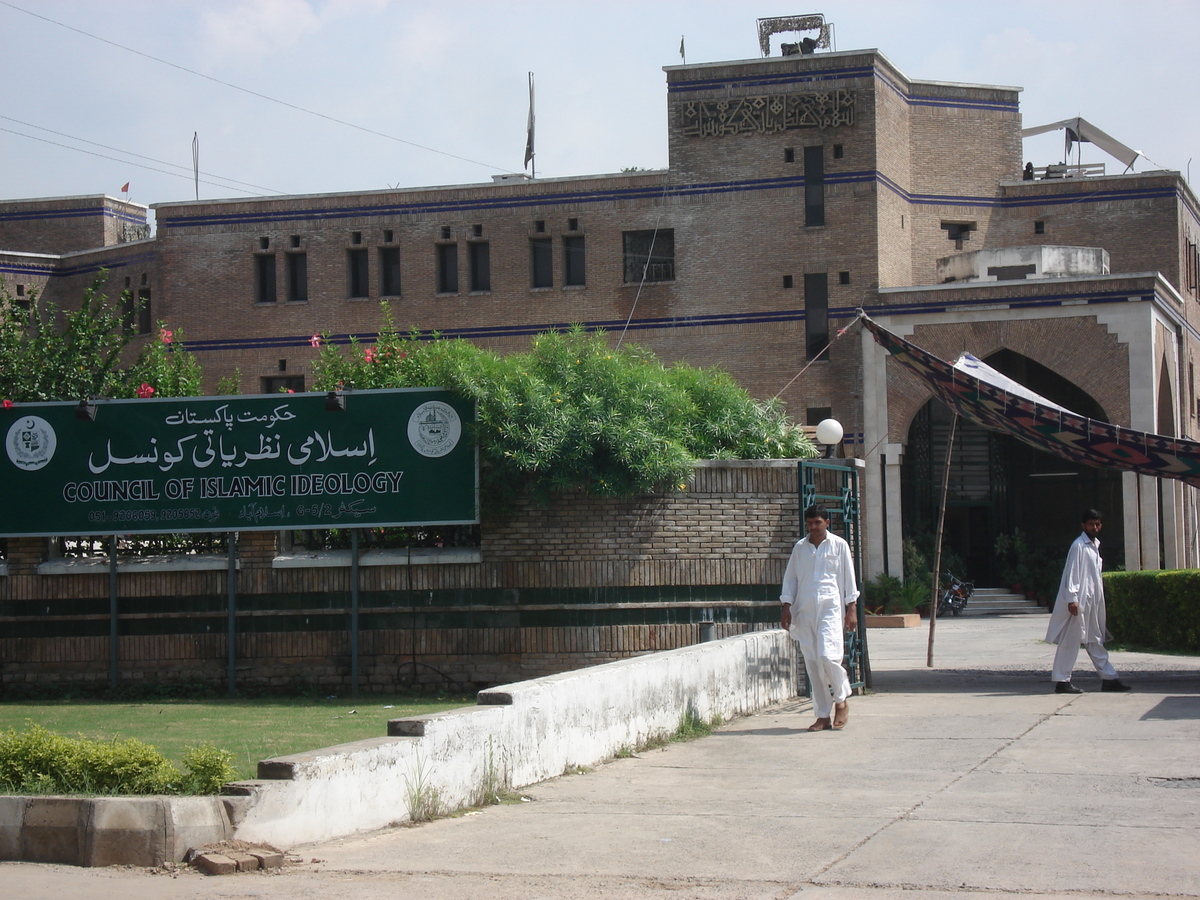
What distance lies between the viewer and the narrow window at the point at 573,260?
32.1m

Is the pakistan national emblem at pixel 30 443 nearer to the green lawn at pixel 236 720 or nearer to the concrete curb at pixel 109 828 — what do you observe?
the green lawn at pixel 236 720

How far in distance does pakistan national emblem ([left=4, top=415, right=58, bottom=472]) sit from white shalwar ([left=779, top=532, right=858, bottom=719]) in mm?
9126

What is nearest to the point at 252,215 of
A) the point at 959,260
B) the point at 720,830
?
the point at 959,260

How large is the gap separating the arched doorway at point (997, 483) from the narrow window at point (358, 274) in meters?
14.0

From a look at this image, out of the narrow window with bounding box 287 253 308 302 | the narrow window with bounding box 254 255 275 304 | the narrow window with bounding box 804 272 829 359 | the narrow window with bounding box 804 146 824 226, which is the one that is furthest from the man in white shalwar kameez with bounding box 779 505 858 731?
the narrow window with bounding box 254 255 275 304

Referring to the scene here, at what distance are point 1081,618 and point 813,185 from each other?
20.0m

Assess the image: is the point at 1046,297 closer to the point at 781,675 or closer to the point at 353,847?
the point at 781,675

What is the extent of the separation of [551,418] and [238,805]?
8311 millimetres

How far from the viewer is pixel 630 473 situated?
1419 cm

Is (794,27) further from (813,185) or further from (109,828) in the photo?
(109,828)

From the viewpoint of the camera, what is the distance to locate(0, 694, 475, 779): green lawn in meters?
9.83

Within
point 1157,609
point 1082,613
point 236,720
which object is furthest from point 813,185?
point 236,720

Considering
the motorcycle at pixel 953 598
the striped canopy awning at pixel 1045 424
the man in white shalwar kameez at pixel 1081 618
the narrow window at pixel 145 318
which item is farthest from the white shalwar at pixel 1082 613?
the narrow window at pixel 145 318

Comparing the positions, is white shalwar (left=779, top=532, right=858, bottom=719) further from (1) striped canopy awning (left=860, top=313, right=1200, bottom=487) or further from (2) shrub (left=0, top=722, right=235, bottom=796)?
(2) shrub (left=0, top=722, right=235, bottom=796)
